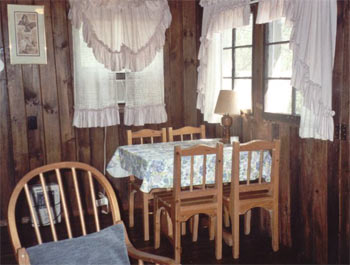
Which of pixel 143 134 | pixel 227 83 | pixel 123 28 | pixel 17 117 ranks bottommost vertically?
pixel 143 134

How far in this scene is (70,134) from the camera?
4320mm

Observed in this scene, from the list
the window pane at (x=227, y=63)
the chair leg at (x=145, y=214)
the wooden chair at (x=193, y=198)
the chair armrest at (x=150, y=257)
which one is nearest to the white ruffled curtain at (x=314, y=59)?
the wooden chair at (x=193, y=198)

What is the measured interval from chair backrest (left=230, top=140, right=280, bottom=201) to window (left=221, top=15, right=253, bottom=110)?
0.61m

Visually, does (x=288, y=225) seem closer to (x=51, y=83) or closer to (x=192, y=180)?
(x=192, y=180)

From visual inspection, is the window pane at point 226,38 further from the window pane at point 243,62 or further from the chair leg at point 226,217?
the chair leg at point 226,217

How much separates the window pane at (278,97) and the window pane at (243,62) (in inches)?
13.7

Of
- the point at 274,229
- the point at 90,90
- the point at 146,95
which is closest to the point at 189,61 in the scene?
the point at 146,95

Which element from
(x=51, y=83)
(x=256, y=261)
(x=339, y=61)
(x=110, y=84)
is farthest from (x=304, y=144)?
(x=51, y=83)

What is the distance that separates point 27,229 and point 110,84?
1566mm

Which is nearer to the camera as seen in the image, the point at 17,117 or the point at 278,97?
the point at 278,97

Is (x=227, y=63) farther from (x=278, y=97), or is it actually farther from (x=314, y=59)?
(x=314, y=59)

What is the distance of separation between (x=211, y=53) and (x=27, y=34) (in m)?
1.72

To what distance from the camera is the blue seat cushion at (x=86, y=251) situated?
1.67 m

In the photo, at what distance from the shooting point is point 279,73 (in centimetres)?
352
